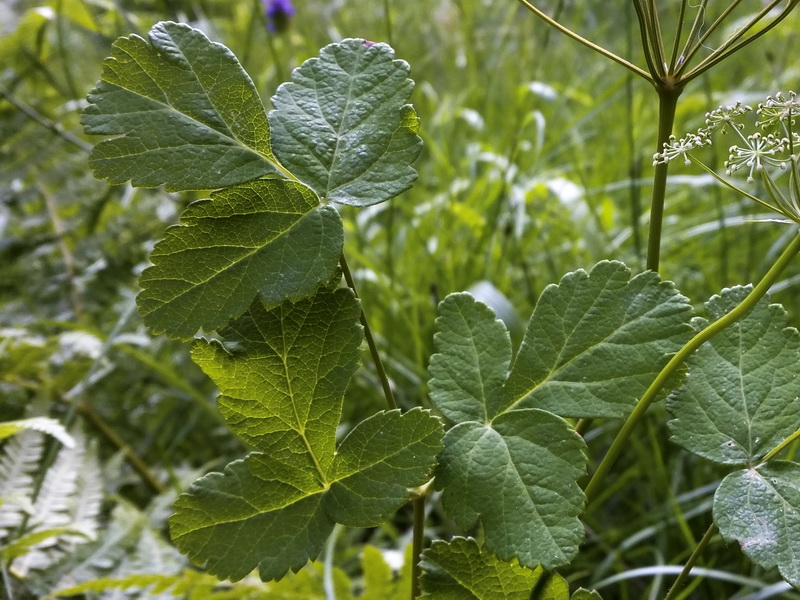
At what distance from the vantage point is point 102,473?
963 millimetres

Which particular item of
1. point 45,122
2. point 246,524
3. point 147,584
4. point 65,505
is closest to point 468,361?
point 246,524

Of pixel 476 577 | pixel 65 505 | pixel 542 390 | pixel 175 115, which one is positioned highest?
pixel 175 115

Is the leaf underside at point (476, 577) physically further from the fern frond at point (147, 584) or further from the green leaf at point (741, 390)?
the fern frond at point (147, 584)

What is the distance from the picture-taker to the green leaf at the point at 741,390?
38cm

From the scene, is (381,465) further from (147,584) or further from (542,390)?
Result: (147,584)

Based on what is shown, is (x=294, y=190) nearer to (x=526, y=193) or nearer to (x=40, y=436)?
(x=40, y=436)

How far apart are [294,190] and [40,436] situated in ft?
2.13

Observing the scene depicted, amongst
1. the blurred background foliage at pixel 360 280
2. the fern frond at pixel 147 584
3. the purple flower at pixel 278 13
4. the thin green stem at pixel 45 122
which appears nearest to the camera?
the fern frond at pixel 147 584

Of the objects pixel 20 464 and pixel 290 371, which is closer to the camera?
pixel 290 371

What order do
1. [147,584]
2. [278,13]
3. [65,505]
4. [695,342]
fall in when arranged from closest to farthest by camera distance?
[695,342] → [147,584] → [65,505] → [278,13]

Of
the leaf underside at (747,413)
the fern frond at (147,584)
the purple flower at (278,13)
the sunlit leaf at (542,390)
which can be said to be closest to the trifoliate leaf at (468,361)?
the sunlit leaf at (542,390)

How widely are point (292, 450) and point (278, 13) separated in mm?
1584

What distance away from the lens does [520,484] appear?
345 millimetres

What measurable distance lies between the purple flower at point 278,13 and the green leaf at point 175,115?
146 centimetres
